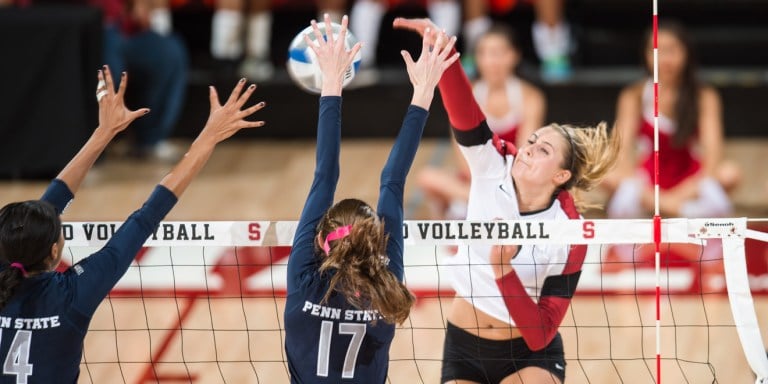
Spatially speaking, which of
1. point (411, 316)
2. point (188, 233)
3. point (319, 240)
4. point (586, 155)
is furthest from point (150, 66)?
point (319, 240)

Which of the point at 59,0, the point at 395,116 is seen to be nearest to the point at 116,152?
the point at 59,0

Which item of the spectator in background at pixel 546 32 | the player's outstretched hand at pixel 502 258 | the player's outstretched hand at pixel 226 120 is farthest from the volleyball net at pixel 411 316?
the spectator in background at pixel 546 32

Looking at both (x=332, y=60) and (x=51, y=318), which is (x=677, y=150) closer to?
(x=332, y=60)

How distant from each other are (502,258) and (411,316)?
2.57 meters

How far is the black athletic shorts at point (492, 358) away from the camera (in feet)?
13.9

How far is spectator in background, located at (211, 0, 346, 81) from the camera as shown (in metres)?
10.3

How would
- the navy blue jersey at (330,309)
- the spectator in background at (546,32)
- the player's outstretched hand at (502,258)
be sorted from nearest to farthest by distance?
the navy blue jersey at (330,309) < the player's outstretched hand at (502,258) < the spectator in background at (546,32)

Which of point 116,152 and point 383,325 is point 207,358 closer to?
point 383,325

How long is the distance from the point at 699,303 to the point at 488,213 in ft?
8.92

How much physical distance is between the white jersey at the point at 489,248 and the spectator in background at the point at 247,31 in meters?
6.15

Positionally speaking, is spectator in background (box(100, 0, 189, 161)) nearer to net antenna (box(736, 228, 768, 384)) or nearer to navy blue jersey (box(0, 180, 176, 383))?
navy blue jersey (box(0, 180, 176, 383))

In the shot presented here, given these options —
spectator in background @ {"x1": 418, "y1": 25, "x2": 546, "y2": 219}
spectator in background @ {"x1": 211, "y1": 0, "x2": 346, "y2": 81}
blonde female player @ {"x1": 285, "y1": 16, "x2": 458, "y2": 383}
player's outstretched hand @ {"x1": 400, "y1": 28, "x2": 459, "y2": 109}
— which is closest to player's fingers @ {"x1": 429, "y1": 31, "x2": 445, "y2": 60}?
player's outstretched hand @ {"x1": 400, "y1": 28, "x2": 459, "y2": 109}

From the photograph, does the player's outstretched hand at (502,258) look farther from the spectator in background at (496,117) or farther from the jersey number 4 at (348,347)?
the spectator in background at (496,117)

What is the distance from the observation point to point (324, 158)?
3686mm
